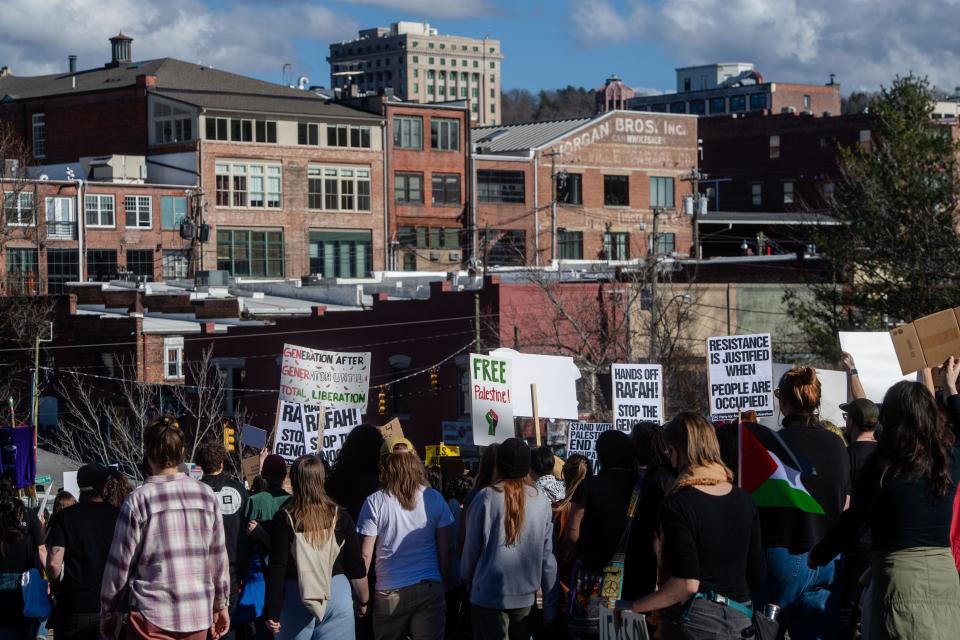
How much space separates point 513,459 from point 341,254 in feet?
209

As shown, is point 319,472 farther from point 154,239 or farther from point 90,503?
point 154,239

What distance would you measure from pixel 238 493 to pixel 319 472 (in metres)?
1.55

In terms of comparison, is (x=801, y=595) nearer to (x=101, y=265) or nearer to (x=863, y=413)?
(x=863, y=413)

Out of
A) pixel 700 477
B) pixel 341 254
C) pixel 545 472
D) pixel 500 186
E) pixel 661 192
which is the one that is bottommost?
pixel 545 472

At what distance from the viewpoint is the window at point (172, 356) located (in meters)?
49.1

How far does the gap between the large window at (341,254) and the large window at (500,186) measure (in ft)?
22.0

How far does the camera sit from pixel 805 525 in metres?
8.33

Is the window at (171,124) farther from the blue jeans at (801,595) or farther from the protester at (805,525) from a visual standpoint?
the blue jeans at (801,595)

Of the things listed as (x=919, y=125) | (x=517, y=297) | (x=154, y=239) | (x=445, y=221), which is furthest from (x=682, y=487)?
(x=445, y=221)

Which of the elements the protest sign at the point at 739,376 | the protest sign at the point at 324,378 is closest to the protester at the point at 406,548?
the protest sign at the point at 739,376

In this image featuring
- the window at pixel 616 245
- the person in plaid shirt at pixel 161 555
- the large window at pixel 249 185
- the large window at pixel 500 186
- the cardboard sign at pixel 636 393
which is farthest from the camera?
the window at pixel 616 245

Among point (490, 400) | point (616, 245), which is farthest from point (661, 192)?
point (490, 400)

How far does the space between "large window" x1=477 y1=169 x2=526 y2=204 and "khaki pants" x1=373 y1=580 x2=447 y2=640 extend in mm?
65746

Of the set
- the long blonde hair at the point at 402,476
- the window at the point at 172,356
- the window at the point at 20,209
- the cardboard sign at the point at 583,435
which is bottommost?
the window at the point at 172,356
